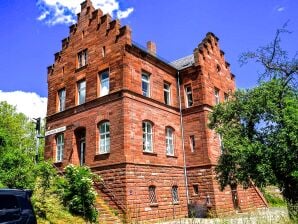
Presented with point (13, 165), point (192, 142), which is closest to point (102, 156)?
point (13, 165)

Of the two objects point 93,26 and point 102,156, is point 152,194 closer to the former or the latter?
point 102,156

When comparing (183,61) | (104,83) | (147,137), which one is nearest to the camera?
(147,137)

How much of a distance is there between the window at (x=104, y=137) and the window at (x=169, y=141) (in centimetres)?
476

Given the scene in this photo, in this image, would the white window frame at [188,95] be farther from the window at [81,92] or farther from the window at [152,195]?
the window at [81,92]

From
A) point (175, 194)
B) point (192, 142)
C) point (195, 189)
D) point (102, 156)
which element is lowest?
point (175, 194)

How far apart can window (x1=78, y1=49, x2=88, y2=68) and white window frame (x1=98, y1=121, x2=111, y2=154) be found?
5.74m

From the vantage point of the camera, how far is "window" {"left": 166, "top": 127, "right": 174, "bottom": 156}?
23833 millimetres

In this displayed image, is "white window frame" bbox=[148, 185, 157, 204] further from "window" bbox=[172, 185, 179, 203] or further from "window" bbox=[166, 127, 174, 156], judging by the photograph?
"window" bbox=[166, 127, 174, 156]

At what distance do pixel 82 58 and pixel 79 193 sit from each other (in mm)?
11599

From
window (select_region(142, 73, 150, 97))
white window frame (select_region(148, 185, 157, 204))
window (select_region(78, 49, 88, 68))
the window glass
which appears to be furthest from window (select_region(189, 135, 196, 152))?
the window glass

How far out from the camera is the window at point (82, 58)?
Result: 81.7ft

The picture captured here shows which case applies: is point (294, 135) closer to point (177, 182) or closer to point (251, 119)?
point (251, 119)

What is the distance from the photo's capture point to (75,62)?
25.5 meters

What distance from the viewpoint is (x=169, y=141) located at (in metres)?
24.2
